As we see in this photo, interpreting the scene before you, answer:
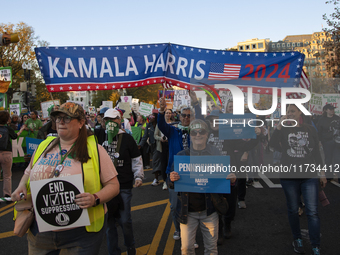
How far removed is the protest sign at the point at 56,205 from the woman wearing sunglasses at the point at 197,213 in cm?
108

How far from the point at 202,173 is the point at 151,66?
217 cm

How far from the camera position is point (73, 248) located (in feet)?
7.03

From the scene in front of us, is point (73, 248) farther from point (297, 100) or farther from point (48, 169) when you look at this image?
point (297, 100)

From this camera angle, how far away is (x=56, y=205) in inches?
81.8

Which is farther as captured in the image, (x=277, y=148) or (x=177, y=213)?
(x=277, y=148)

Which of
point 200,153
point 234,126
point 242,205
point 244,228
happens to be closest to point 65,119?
point 200,153

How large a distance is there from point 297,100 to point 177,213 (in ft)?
6.49

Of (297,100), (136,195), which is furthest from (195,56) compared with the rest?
(136,195)

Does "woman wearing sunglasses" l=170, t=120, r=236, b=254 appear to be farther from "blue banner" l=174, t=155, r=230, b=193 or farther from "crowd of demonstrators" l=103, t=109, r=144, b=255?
"crowd of demonstrators" l=103, t=109, r=144, b=255

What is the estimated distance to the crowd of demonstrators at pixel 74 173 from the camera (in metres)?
2.12

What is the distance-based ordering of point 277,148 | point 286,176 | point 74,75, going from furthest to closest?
point 74,75 < point 277,148 < point 286,176

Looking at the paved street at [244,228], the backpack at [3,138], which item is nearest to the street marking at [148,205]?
the paved street at [244,228]

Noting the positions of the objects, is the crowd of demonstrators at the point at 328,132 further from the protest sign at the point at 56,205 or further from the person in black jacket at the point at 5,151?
the person in black jacket at the point at 5,151

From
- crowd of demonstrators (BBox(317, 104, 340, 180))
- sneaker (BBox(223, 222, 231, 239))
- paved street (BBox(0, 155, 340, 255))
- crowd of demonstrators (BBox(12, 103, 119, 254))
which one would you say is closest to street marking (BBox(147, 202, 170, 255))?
paved street (BBox(0, 155, 340, 255))
